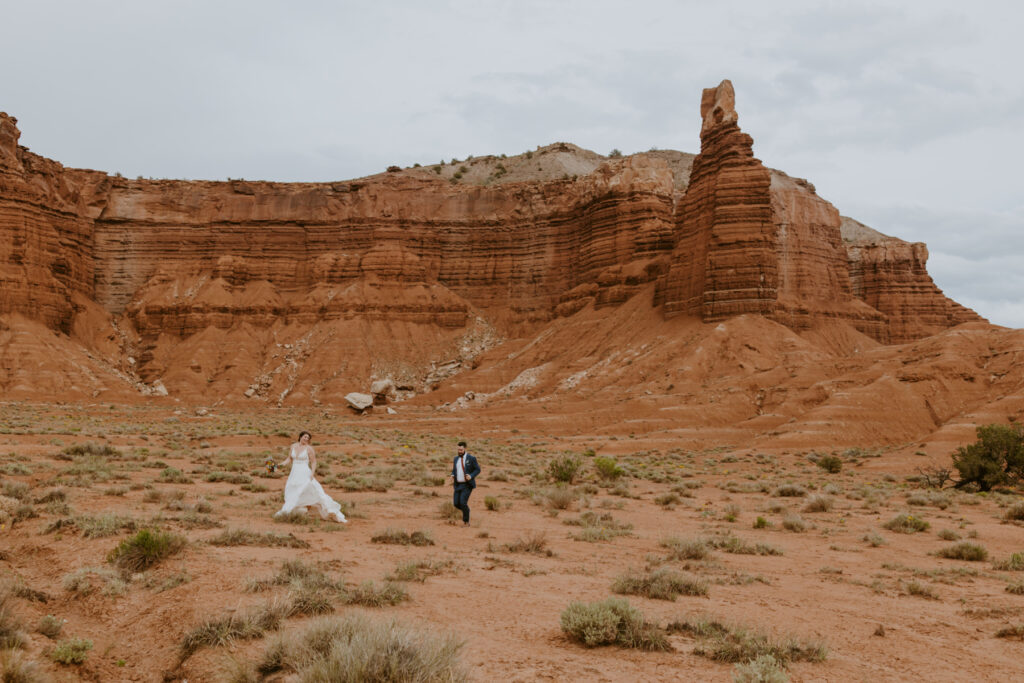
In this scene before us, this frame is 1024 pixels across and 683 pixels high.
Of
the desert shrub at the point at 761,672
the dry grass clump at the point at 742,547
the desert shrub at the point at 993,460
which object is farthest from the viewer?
the desert shrub at the point at 993,460

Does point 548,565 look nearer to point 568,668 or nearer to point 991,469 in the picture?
point 568,668

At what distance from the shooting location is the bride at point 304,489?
12.4 metres

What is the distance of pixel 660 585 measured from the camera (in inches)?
321

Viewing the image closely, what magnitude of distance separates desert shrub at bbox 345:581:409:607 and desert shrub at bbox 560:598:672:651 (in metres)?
1.76

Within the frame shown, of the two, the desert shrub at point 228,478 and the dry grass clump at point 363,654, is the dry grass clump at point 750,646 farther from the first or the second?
the desert shrub at point 228,478

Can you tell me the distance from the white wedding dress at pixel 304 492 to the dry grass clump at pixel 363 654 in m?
6.96

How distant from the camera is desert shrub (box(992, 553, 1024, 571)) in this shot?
10406 mm

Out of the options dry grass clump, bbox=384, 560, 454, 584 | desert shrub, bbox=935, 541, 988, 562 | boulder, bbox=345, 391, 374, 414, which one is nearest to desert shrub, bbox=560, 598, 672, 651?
dry grass clump, bbox=384, 560, 454, 584

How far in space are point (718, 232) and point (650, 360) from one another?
9835 millimetres

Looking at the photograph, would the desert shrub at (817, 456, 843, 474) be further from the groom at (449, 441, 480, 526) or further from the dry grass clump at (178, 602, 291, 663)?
the dry grass clump at (178, 602, 291, 663)

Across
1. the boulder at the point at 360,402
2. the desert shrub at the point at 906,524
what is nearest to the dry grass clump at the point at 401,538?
the desert shrub at the point at 906,524

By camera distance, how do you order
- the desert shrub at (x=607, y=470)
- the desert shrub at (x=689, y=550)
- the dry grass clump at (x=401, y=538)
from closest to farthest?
the desert shrub at (x=689, y=550) < the dry grass clump at (x=401, y=538) < the desert shrub at (x=607, y=470)

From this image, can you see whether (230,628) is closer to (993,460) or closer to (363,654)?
(363,654)

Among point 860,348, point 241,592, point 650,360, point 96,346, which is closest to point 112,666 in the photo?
point 241,592
